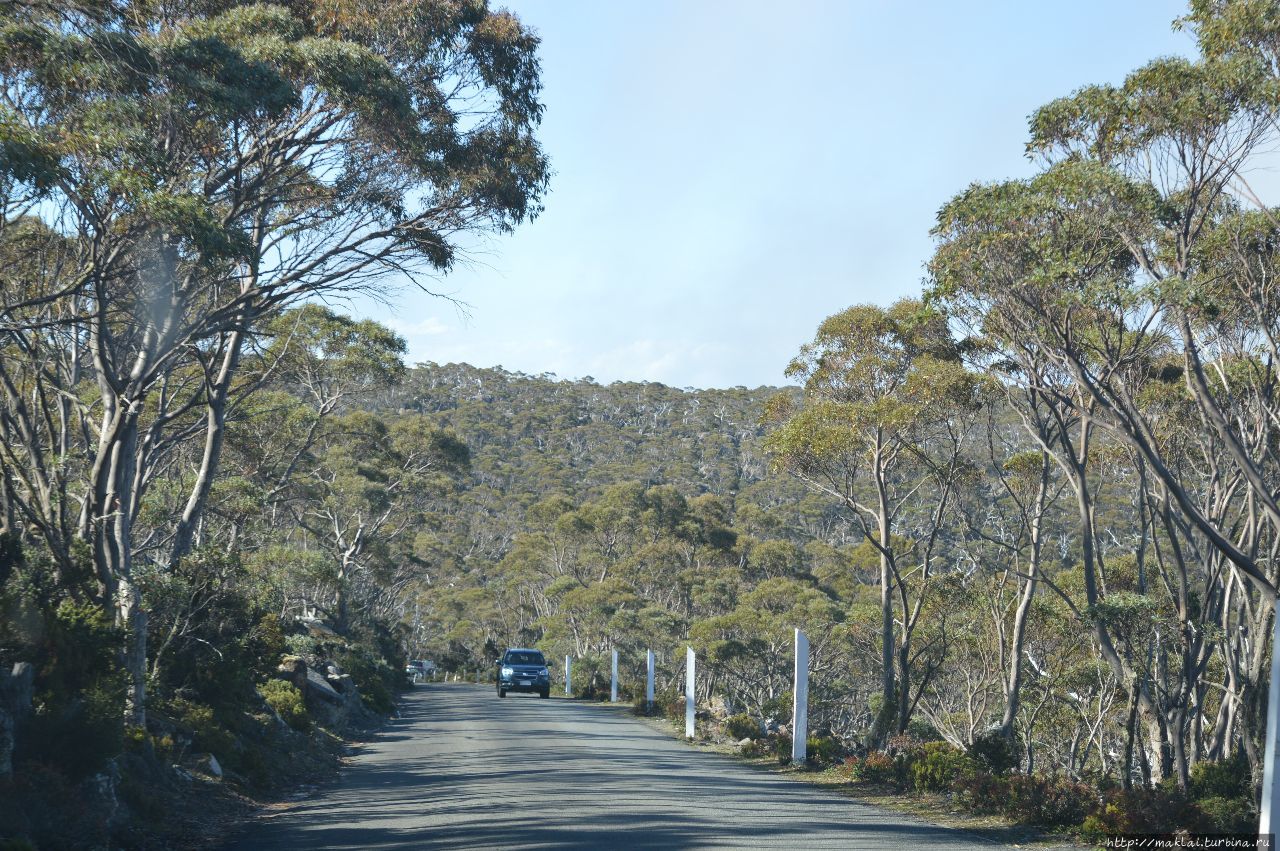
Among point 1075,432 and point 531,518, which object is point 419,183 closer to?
point 1075,432

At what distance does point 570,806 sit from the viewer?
10977mm

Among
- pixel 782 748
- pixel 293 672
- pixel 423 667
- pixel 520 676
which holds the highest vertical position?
pixel 293 672

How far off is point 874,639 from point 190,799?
1198 inches

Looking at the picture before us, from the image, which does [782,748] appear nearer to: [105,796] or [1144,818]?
[1144,818]

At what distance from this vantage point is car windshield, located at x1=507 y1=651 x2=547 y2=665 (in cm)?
3828

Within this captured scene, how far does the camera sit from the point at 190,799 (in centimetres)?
1102

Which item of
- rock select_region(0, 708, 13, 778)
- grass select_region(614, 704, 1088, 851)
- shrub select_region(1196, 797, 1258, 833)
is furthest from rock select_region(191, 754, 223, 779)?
shrub select_region(1196, 797, 1258, 833)

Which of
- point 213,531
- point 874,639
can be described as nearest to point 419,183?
point 213,531

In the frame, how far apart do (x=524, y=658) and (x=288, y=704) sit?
20.7 meters

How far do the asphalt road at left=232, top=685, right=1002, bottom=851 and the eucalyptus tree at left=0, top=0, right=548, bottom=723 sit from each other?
3117mm

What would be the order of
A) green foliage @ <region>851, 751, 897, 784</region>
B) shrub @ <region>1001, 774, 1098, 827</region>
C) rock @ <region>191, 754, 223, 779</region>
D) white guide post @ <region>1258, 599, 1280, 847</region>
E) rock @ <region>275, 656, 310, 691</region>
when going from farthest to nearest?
1. rock @ <region>275, 656, 310, 691</region>
2. green foliage @ <region>851, 751, 897, 784</region>
3. rock @ <region>191, 754, 223, 779</region>
4. shrub @ <region>1001, 774, 1098, 827</region>
5. white guide post @ <region>1258, 599, 1280, 847</region>

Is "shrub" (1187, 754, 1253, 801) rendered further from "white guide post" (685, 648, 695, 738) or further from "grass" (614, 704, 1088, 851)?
"white guide post" (685, 648, 695, 738)

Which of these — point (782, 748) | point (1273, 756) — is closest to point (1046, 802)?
point (1273, 756)

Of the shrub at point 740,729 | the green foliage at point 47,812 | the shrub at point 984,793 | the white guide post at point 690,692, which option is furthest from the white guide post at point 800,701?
the green foliage at point 47,812
